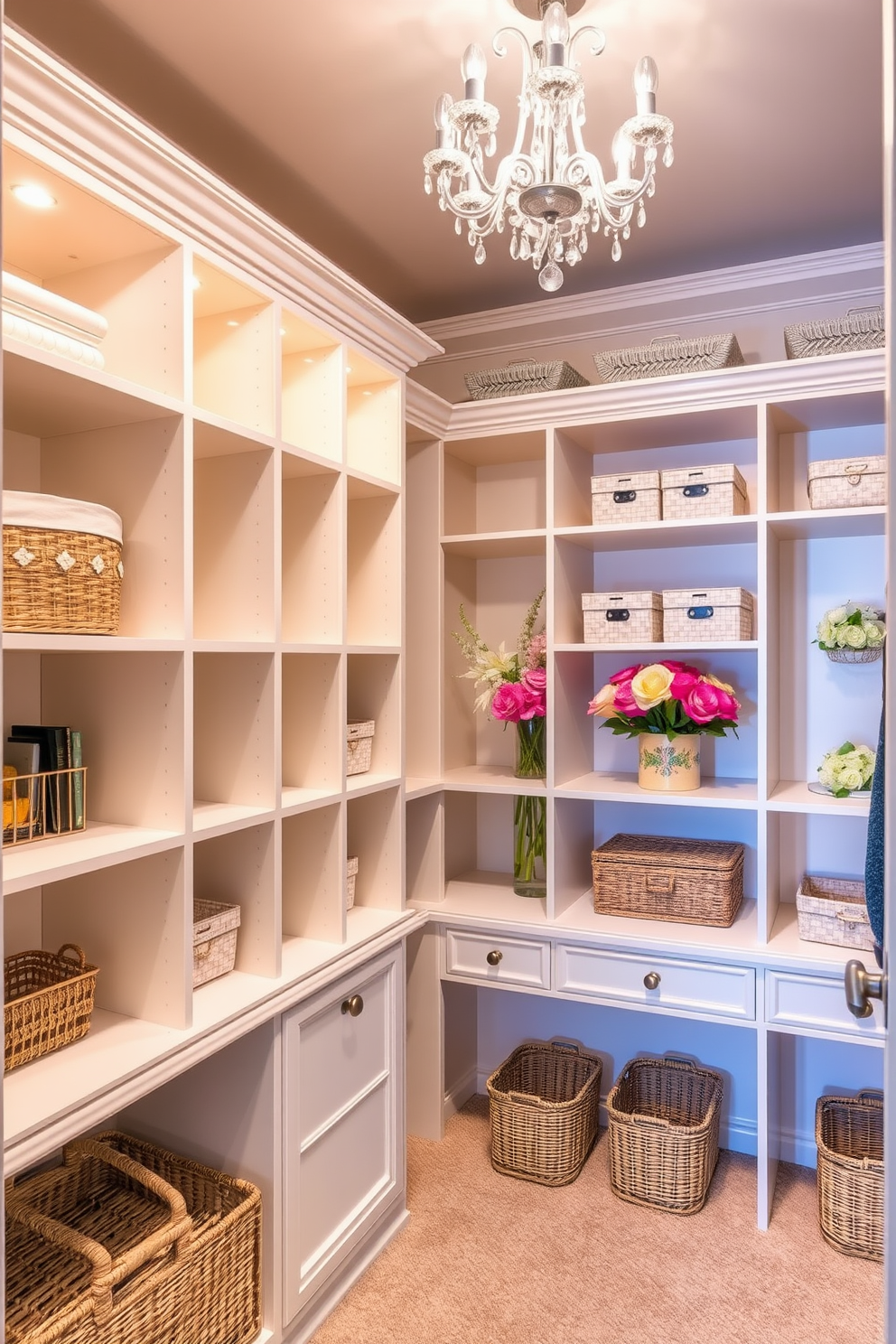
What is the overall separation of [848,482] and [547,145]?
46.1 inches

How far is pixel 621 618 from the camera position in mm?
2535

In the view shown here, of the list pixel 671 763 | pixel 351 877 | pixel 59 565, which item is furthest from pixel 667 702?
pixel 59 565

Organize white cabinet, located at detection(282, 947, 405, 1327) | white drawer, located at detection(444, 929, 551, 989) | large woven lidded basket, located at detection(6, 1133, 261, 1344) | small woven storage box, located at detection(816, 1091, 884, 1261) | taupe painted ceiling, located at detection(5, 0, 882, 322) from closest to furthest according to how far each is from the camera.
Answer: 1. large woven lidded basket, located at detection(6, 1133, 261, 1344)
2. taupe painted ceiling, located at detection(5, 0, 882, 322)
3. white cabinet, located at detection(282, 947, 405, 1327)
4. small woven storage box, located at detection(816, 1091, 884, 1261)
5. white drawer, located at detection(444, 929, 551, 989)

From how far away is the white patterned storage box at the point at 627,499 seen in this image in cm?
250

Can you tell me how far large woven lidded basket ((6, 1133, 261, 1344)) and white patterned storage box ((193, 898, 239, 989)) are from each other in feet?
1.32

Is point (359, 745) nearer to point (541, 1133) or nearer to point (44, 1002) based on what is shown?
point (44, 1002)

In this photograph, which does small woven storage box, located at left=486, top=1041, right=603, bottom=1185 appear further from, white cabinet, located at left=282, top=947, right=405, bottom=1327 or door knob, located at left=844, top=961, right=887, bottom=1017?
door knob, located at left=844, top=961, right=887, bottom=1017

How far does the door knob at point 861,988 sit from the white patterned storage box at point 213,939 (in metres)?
1.19

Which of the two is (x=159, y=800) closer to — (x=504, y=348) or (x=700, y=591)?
(x=700, y=591)

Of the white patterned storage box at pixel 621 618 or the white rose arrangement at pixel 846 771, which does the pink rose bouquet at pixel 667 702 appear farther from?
the white rose arrangement at pixel 846 771

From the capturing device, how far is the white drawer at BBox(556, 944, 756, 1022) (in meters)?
2.33

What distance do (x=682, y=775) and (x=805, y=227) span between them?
5.00ft

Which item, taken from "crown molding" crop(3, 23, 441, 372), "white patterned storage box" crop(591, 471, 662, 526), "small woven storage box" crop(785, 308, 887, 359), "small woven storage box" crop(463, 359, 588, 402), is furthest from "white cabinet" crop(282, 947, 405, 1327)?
"small woven storage box" crop(785, 308, 887, 359)

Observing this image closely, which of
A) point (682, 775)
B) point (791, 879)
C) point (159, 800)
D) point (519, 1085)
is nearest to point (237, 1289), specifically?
point (159, 800)
